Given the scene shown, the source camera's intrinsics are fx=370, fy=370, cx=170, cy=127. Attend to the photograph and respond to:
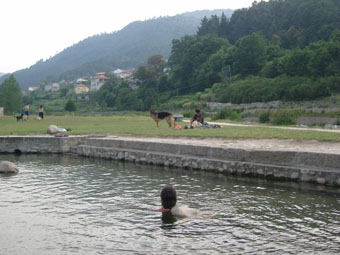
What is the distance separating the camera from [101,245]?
714 cm

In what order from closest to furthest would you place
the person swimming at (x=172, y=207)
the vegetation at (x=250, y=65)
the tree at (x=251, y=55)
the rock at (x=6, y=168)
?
the person swimming at (x=172, y=207), the rock at (x=6, y=168), the vegetation at (x=250, y=65), the tree at (x=251, y=55)

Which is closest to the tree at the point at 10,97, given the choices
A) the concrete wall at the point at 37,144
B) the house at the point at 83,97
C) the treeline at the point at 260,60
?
the treeline at the point at 260,60

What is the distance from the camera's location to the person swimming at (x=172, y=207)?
29.1 ft

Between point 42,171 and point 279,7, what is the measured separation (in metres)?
152

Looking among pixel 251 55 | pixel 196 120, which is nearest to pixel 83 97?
pixel 251 55

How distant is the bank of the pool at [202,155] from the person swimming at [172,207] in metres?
4.61

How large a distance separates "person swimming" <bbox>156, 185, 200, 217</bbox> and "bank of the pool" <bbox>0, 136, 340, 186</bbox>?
461 cm

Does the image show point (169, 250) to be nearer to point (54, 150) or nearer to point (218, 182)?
point (218, 182)

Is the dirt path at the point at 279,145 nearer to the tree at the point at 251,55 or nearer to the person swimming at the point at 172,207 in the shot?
the person swimming at the point at 172,207

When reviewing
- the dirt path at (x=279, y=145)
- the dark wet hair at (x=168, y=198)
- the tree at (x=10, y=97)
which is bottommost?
the dark wet hair at (x=168, y=198)

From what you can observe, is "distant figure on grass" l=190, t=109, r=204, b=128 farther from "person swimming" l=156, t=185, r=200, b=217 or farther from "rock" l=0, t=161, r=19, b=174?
"person swimming" l=156, t=185, r=200, b=217

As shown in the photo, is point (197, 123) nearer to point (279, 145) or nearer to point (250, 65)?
point (279, 145)

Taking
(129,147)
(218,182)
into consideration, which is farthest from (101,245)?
(129,147)

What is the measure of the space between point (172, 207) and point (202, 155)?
600cm
